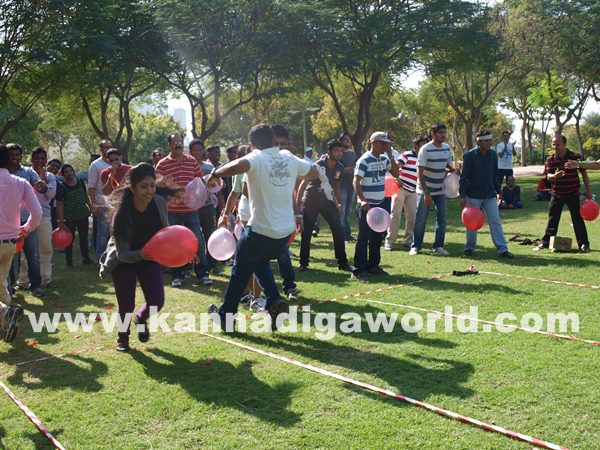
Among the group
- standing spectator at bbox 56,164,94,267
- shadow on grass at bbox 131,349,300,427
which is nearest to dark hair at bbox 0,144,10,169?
shadow on grass at bbox 131,349,300,427

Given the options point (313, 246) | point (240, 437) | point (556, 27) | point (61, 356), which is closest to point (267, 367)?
point (240, 437)

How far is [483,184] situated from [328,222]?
266 cm

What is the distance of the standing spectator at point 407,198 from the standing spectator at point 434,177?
35.5 inches

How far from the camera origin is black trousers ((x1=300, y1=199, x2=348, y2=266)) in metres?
9.14

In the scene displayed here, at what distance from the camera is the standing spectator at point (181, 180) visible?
27.3 ft

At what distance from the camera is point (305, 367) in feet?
16.4

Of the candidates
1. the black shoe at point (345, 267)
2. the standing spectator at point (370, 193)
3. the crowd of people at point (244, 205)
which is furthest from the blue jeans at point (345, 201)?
the standing spectator at point (370, 193)

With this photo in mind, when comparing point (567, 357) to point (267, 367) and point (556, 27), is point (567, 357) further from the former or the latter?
point (556, 27)

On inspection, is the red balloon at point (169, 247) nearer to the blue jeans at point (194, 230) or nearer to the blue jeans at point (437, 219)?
the blue jeans at point (194, 230)

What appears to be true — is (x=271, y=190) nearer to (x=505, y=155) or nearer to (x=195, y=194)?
(x=195, y=194)

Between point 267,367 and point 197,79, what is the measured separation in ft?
71.8

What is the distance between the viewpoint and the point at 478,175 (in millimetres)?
9859

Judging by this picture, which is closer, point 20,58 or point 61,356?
point 61,356

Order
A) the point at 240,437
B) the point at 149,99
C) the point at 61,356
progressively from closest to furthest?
the point at 240,437 < the point at 61,356 < the point at 149,99
